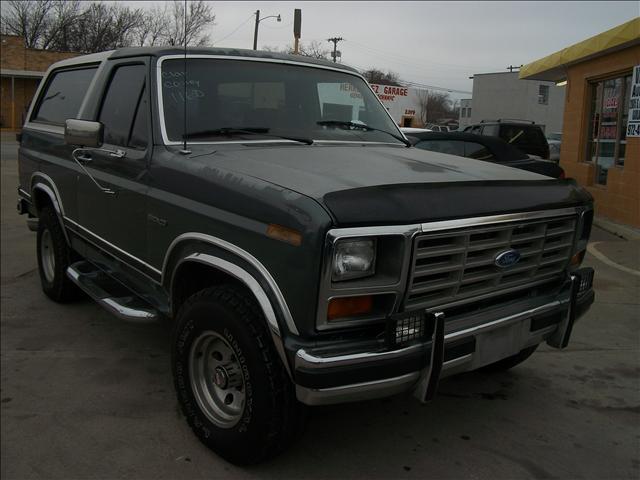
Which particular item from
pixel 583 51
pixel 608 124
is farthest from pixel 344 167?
pixel 583 51

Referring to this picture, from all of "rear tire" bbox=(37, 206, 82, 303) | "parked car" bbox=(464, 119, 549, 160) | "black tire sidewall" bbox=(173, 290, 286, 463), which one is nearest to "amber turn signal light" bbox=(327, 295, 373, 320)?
"black tire sidewall" bbox=(173, 290, 286, 463)

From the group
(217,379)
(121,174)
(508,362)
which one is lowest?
(508,362)

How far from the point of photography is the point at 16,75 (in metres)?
34.2

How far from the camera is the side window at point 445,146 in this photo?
817 cm

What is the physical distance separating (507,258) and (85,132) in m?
2.48

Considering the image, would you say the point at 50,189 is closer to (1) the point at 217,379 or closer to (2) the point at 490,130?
(1) the point at 217,379

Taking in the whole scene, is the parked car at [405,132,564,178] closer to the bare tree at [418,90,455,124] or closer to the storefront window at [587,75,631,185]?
the storefront window at [587,75,631,185]

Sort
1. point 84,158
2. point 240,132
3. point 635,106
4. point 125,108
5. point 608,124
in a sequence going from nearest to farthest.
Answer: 1. point 240,132
2. point 125,108
3. point 84,158
4. point 635,106
5. point 608,124

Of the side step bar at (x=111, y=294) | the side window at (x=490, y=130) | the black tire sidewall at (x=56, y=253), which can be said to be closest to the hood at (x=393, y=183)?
the side step bar at (x=111, y=294)

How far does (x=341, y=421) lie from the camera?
3.24 metres

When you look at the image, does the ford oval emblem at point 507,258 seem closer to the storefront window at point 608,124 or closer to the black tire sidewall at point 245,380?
the black tire sidewall at point 245,380

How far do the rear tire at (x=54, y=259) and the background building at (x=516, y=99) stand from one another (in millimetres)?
45831

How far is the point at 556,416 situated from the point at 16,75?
3779 centimetres

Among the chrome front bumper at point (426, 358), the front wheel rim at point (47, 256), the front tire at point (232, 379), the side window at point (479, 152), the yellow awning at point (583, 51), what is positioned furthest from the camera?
the yellow awning at point (583, 51)
